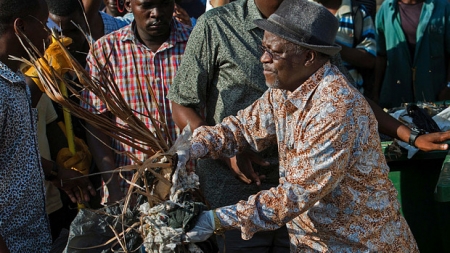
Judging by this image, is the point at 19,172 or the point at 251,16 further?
the point at 251,16

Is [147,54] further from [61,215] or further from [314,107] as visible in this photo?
[314,107]

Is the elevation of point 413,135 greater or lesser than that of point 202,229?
lesser

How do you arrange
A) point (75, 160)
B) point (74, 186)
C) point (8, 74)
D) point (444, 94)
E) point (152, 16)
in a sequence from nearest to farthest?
1. point (8, 74)
2. point (74, 186)
3. point (152, 16)
4. point (75, 160)
5. point (444, 94)

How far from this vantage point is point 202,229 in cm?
281

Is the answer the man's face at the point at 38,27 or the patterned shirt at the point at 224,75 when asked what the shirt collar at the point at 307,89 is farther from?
the man's face at the point at 38,27

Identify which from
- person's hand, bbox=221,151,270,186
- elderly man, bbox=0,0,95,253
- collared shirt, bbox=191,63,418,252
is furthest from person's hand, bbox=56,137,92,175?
collared shirt, bbox=191,63,418,252

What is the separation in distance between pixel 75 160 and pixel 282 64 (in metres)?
1.97

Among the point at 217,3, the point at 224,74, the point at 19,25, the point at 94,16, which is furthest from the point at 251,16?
the point at 94,16

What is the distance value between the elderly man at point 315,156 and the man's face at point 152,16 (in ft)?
4.26

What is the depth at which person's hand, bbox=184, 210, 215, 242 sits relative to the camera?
2.79 metres

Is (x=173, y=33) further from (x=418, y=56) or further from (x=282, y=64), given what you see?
(x=418, y=56)

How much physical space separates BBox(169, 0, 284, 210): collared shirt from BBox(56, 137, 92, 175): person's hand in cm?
93

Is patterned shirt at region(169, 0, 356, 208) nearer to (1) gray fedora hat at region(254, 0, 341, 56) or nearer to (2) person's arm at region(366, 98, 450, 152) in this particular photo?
(2) person's arm at region(366, 98, 450, 152)

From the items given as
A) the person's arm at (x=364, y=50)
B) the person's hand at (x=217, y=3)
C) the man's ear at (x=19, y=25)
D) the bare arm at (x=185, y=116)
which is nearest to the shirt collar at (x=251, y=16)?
the bare arm at (x=185, y=116)
